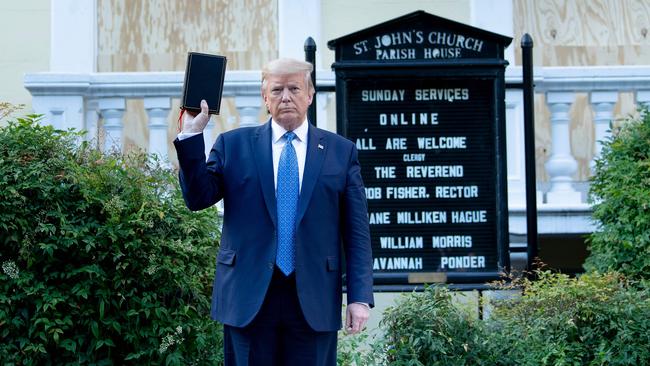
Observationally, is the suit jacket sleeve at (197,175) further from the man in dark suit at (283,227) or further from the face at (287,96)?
the face at (287,96)

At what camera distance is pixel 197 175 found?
13.4 ft

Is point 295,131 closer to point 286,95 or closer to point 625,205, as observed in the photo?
point 286,95

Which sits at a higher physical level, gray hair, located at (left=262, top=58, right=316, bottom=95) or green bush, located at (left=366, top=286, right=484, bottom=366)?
gray hair, located at (left=262, top=58, right=316, bottom=95)

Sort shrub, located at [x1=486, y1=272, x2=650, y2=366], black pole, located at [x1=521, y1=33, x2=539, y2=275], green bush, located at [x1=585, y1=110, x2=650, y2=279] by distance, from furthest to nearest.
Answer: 1. black pole, located at [x1=521, y1=33, x2=539, y2=275]
2. green bush, located at [x1=585, y1=110, x2=650, y2=279]
3. shrub, located at [x1=486, y1=272, x2=650, y2=366]

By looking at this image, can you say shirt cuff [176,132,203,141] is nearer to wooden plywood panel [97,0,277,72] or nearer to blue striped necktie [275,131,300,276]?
blue striped necktie [275,131,300,276]

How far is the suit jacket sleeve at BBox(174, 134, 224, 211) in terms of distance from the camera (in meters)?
4.04

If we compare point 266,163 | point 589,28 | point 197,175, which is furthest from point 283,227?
point 589,28

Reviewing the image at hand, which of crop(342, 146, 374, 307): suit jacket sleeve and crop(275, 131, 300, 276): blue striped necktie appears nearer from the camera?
crop(275, 131, 300, 276): blue striped necktie

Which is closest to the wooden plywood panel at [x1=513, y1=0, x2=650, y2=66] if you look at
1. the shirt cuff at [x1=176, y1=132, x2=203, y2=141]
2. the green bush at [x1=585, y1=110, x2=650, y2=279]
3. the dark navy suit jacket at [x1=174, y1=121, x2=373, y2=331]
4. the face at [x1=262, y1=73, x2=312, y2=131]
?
the green bush at [x1=585, y1=110, x2=650, y2=279]

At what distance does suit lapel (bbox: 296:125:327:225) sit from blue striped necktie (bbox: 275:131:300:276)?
30 mm

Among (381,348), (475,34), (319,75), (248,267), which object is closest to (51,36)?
(319,75)

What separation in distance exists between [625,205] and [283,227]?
284 centimetres

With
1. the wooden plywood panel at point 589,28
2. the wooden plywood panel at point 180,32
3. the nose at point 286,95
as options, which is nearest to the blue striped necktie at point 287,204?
the nose at point 286,95

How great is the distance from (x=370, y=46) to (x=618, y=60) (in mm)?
3240
